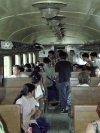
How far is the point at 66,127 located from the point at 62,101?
169 cm

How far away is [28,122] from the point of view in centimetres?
536

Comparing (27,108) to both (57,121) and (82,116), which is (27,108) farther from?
(57,121)

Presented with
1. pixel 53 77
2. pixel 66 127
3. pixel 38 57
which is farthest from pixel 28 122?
pixel 38 57

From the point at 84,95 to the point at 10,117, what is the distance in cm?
208

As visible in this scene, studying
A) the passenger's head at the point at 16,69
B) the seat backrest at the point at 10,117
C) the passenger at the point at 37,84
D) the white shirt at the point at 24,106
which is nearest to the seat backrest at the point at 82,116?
the seat backrest at the point at 10,117

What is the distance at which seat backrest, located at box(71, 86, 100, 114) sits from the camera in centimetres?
656

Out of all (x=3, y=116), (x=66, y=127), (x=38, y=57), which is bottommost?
(x=66, y=127)

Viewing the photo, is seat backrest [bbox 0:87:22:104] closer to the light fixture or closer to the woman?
the woman

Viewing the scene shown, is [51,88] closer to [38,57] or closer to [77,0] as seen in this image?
[77,0]

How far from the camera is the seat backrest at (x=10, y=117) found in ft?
15.9

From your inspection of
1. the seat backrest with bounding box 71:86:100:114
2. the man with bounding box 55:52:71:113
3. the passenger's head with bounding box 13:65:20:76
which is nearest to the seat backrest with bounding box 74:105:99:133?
the seat backrest with bounding box 71:86:100:114

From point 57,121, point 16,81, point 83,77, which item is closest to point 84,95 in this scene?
point 83,77

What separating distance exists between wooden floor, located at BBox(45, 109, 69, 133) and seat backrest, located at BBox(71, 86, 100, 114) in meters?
0.85

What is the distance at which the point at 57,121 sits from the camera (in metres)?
8.02
